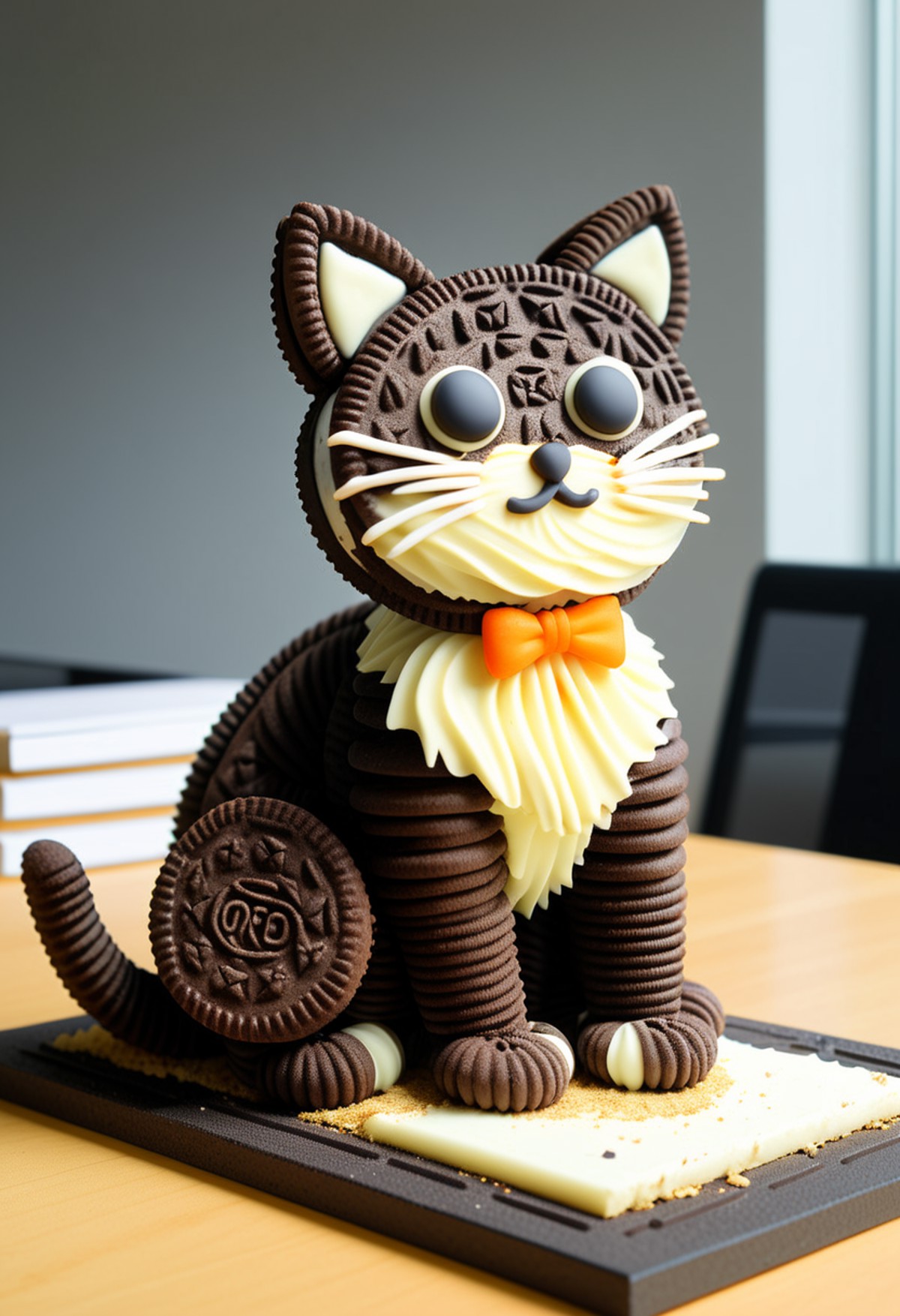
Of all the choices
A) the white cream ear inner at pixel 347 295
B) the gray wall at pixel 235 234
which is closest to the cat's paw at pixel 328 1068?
the white cream ear inner at pixel 347 295

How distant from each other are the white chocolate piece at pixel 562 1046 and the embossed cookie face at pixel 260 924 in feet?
0.24

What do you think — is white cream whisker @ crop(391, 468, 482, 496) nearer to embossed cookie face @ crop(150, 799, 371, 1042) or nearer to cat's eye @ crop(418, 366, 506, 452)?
cat's eye @ crop(418, 366, 506, 452)

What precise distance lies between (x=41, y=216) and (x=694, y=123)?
1.38m

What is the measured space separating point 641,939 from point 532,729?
95 millimetres

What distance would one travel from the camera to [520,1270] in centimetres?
45

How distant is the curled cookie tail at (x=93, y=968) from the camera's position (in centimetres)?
60

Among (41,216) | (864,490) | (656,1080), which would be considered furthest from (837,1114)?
(41,216)

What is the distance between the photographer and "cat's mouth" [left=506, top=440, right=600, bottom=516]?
52 centimetres

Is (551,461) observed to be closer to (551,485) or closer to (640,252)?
(551,485)

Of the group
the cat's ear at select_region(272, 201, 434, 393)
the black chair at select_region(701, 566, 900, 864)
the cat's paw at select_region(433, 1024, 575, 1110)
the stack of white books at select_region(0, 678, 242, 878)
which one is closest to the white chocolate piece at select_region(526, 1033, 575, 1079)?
the cat's paw at select_region(433, 1024, 575, 1110)

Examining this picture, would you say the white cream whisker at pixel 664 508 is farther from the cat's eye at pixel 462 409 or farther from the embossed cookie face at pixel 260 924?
the embossed cookie face at pixel 260 924

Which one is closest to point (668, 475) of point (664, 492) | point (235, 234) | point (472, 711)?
point (664, 492)

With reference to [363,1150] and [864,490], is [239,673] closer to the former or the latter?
[864,490]

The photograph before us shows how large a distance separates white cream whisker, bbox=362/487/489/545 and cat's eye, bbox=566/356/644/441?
0.17 ft
